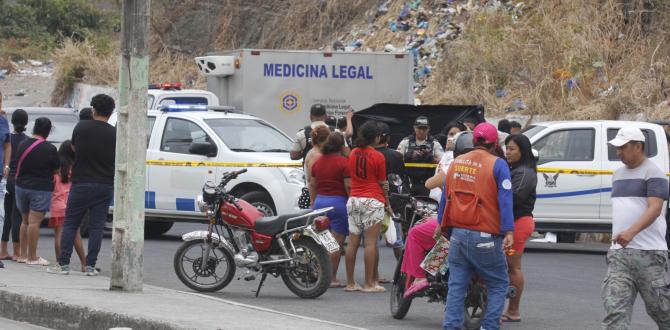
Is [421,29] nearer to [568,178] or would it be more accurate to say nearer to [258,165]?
[568,178]

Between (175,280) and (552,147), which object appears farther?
(552,147)

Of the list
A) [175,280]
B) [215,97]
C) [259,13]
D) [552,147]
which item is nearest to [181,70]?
[259,13]

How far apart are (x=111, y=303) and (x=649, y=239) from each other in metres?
4.45

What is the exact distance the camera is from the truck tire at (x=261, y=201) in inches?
621

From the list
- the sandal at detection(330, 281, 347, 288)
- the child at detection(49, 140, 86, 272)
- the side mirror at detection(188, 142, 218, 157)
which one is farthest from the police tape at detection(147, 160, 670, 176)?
the sandal at detection(330, 281, 347, 288)

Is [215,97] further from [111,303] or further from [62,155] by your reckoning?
[111,303]

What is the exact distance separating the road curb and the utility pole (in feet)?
2.91

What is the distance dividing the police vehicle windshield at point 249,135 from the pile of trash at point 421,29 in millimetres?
9709

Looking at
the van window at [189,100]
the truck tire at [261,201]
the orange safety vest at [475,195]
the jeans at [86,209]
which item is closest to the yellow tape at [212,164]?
the truck tire at [261,201]

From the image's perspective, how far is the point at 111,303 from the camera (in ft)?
32.0

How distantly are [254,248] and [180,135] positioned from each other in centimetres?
534

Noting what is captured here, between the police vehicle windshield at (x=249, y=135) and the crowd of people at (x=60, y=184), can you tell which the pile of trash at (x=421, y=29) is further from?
the crowd of people at (x=60, y=184)

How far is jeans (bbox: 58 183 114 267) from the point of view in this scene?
465 inches

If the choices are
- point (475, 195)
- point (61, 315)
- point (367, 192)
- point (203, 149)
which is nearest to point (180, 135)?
point (203, 149)
